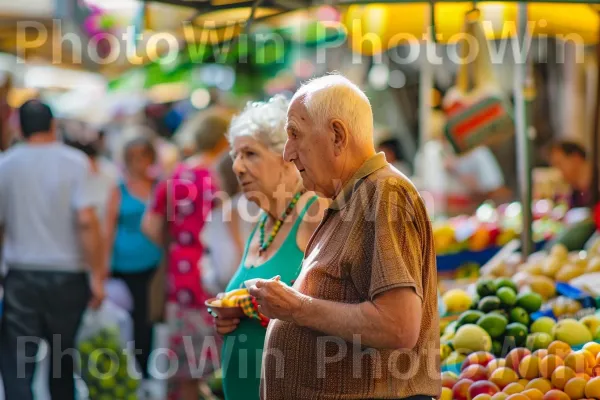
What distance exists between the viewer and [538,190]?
9133mm

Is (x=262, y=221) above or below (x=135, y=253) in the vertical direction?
above

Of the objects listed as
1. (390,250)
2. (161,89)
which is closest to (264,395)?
(390,250)

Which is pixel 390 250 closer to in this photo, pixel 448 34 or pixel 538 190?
pixel 448 34

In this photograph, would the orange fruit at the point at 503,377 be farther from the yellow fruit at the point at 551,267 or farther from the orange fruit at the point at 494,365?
the yellow fruit at the point at 551,267

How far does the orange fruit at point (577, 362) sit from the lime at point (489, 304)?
54 cm

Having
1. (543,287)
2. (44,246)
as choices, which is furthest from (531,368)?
(44,246)

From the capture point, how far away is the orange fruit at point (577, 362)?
3.23 metres

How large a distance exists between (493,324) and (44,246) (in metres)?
2.72

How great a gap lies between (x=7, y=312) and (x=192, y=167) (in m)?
1.34

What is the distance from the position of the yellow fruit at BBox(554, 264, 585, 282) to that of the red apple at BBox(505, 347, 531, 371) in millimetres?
1288

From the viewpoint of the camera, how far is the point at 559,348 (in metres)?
3.36

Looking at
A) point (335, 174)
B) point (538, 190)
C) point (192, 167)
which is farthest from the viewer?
point (538, 190)

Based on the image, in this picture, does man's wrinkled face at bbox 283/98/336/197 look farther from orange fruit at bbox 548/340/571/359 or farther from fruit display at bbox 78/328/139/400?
fruit display at bbox 78/328/139/400

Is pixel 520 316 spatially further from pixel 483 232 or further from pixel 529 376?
pixel 483 232
